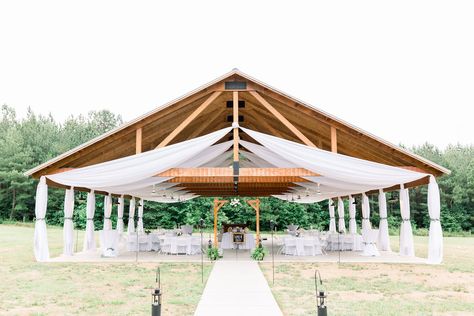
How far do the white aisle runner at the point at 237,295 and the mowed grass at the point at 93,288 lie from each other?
A: 0.22 metres

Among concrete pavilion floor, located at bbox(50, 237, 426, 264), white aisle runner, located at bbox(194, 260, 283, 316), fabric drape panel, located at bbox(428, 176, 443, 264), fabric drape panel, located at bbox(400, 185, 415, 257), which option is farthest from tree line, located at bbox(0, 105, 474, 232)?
white aisle runner, located at bbox(194, 260, 283, 316)

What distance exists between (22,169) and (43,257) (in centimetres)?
2139

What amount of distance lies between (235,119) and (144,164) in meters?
2.50

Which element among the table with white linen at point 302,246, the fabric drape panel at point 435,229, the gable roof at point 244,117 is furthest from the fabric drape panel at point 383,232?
the fabric drape panel at point 435,229

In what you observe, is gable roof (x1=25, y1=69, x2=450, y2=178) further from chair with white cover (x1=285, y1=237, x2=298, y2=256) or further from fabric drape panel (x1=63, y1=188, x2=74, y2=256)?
chair with white cover (x1=285, y1=237, x2=298, y2=256)

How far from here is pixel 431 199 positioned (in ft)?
35.4

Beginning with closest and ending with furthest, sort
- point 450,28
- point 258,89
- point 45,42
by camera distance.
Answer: point 258,89, point 450,28, point 45,42

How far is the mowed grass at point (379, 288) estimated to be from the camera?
5918 mm

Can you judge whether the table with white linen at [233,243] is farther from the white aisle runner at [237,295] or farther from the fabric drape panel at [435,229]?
the fabric drape panel at [435,229]

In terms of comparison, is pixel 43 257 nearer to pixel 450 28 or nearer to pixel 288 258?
pixel 288 258

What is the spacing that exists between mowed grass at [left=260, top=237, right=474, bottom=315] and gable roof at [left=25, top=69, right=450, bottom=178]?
297 cm

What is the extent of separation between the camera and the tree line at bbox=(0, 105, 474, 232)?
89.2ft

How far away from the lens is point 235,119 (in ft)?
34.2

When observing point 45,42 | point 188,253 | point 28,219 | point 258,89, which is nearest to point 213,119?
point 258,89
